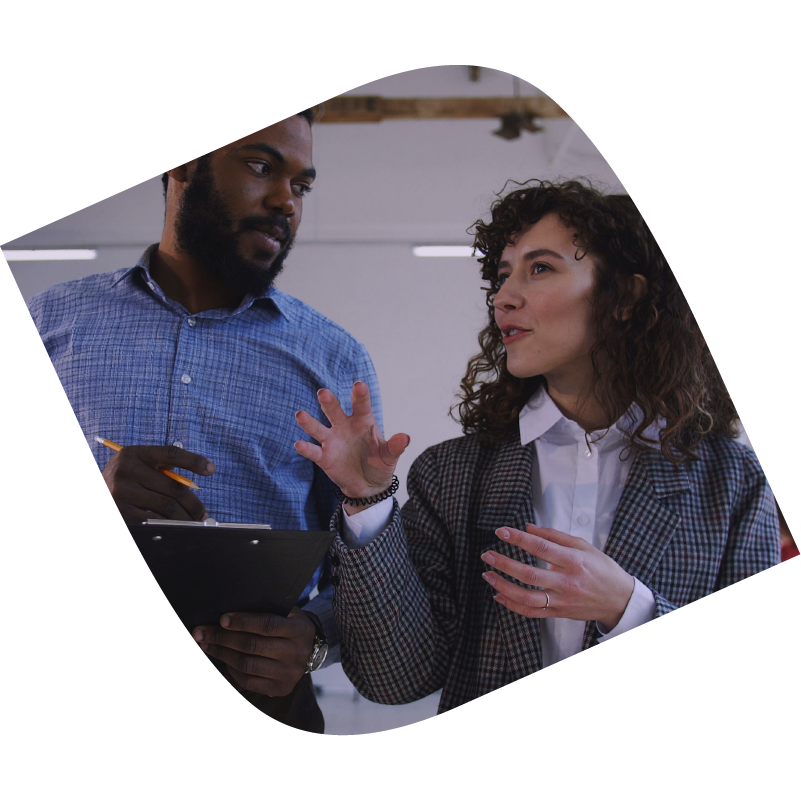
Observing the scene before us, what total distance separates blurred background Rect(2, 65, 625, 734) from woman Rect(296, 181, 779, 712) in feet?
0.10

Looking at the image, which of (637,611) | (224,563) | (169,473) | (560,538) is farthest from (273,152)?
(637,611)

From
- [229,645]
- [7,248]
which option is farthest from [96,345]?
[229,645]

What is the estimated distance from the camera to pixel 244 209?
1124mm

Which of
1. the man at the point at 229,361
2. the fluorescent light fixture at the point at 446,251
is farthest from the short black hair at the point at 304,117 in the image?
the fluorescent light fixture at the point at 446,251

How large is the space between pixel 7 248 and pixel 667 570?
1.07 metres

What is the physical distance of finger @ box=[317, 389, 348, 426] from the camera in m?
1.10

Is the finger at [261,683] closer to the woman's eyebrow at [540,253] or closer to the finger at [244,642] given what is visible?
the finger at [244,642]

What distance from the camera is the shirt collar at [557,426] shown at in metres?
1.17

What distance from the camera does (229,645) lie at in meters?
1.12

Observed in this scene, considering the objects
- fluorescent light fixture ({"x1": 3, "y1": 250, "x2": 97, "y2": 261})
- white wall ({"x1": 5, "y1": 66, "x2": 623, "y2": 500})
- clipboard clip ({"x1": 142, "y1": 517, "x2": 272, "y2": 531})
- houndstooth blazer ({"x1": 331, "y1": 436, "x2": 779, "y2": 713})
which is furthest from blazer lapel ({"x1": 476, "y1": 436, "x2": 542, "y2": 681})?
fluorescent light fixture ({"x1": 3, "y1": 250, "x2": 97, "y2": 261})

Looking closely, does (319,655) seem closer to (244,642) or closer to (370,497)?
(244,642)

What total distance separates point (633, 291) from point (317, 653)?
2.32 ft

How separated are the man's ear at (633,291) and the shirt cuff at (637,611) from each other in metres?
0.39

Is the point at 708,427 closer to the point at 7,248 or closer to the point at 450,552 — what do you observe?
the point at 450,552
